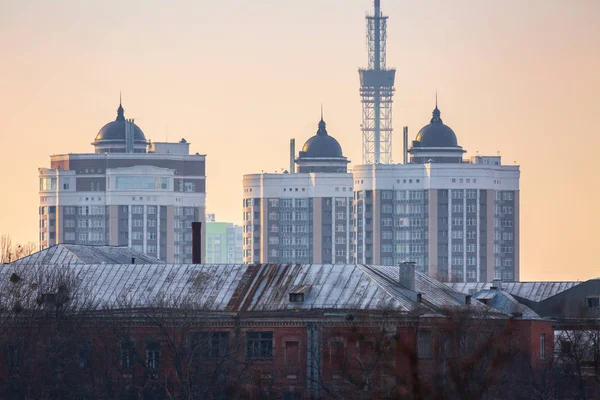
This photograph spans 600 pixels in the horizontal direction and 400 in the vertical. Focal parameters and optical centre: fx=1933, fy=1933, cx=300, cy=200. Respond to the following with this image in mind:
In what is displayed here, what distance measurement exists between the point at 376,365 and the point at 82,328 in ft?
59.9

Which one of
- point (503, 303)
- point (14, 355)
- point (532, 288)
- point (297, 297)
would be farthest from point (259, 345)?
point (532, 288)

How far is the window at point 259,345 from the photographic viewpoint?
3213 inches

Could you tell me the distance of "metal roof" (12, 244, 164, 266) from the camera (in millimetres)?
96125

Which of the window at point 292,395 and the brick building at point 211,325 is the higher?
the brick building at point 211,325

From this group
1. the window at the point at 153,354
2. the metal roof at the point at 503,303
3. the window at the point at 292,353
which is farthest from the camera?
the metal roof at the point at 503,303

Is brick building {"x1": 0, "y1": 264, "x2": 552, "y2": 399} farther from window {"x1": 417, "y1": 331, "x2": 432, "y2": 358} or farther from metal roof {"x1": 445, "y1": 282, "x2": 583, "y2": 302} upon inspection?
metal roof {"x1": 445, "y1": 282, "x2": 583, "y2": 302}

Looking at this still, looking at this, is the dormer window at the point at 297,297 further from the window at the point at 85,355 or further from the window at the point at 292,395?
the window at the point at 85,355

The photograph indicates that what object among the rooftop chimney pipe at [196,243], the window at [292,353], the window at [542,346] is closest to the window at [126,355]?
the window at [292,353]

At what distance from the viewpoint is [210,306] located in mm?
84125

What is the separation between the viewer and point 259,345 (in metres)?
82.2

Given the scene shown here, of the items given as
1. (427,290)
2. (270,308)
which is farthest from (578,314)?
(270,308)

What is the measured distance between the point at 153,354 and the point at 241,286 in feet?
17.6

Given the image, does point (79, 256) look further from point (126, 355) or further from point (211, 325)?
point (126, 355)

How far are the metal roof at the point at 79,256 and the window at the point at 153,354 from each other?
12.5 meters
